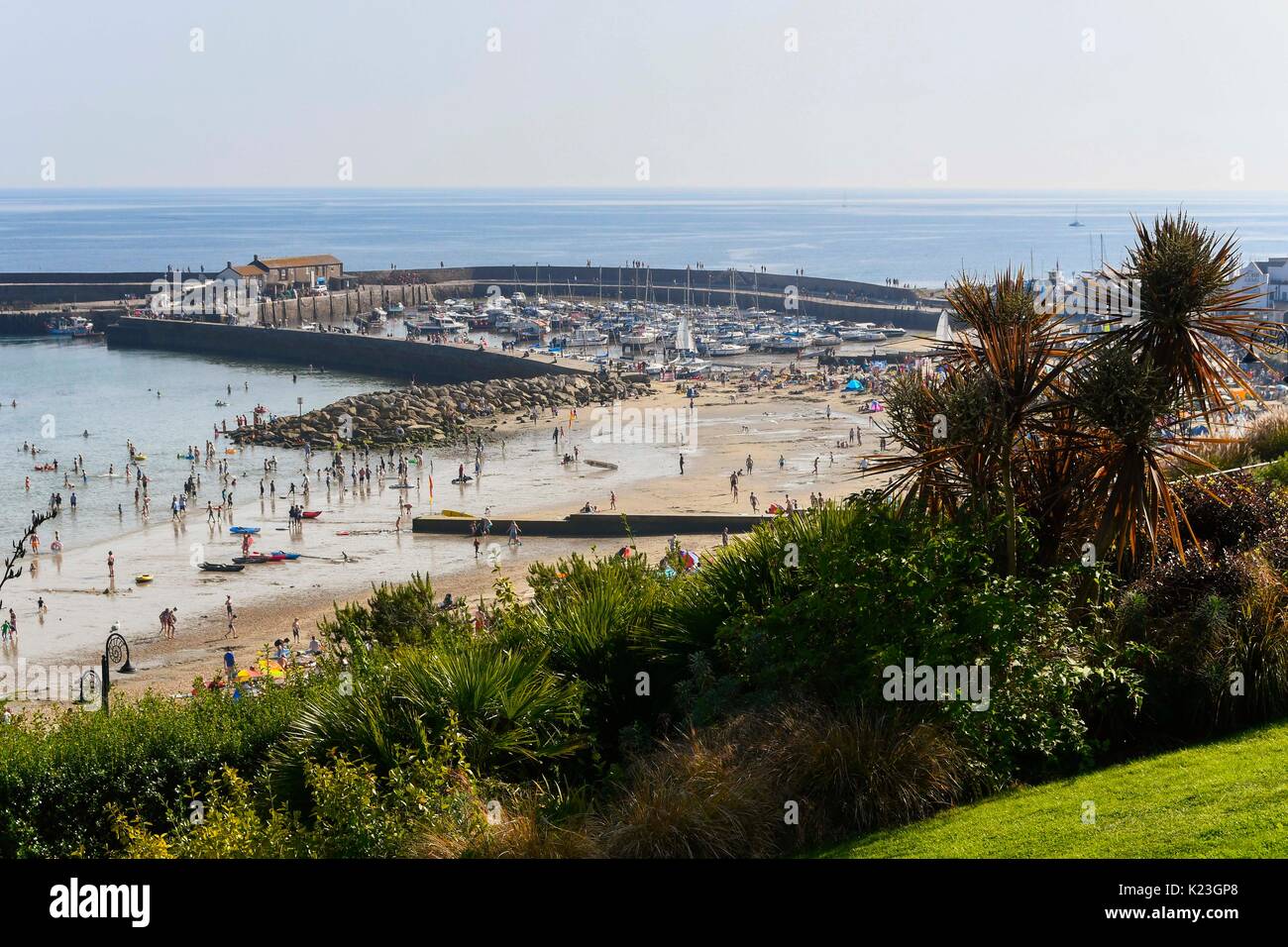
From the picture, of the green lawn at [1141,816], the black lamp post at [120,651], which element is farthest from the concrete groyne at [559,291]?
the green lawn at [1141,816]

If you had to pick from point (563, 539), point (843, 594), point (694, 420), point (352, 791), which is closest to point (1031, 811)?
point (843, 594)

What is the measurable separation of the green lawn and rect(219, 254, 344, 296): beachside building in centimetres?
8794

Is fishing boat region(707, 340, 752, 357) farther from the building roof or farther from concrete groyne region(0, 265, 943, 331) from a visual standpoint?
the building roof

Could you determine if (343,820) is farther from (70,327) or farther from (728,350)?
(70,327)

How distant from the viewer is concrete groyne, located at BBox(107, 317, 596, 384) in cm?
6469

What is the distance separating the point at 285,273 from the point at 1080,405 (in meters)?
89.5

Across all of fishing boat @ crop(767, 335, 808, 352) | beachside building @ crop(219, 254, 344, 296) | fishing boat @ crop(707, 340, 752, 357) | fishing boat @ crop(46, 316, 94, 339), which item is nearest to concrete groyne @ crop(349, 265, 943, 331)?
beachside building @ crop(219, 254, 344, 296)

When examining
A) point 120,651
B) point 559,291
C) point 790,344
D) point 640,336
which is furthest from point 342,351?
point 120,651

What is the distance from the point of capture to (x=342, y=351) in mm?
73000

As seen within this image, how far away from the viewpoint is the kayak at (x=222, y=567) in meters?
30.7

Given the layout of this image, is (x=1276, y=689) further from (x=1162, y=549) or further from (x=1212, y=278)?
(x=1212, y=278)

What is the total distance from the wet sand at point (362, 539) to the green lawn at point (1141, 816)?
1746 cm

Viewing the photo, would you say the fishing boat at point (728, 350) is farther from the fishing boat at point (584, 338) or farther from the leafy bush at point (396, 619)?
the leafy bush at point (396, 619)

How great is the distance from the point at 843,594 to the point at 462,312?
83989 millimetres
